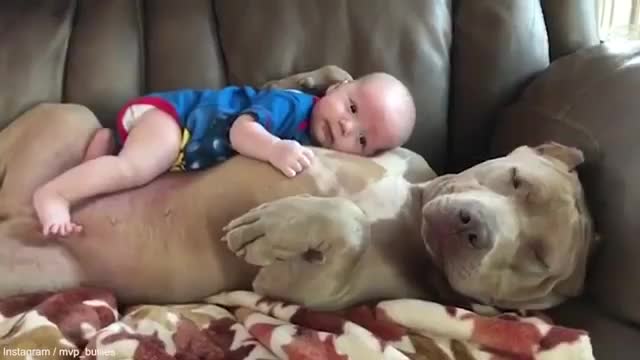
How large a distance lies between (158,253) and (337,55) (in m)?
0.50

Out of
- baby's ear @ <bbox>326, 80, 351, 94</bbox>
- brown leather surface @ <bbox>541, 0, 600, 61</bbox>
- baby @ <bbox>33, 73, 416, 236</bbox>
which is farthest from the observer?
brown leather surface @ <bbox>541, 0, 600, 61</bbox>

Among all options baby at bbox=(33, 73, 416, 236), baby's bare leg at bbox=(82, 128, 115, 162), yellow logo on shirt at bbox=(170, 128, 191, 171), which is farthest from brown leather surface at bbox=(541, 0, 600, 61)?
baby's bare leg at bbox=(82, 128, 115, 162)

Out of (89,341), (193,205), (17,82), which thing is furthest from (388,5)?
(89,341)

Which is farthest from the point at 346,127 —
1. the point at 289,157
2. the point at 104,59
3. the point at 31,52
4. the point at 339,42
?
the point at 31,52

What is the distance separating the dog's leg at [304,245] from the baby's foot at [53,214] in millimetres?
249

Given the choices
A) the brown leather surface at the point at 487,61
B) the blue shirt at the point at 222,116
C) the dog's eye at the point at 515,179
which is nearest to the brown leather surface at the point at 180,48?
the blue shirt at the point at 222,116

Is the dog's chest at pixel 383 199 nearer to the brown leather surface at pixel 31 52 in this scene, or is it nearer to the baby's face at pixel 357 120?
the baby's face at pixel 357 120

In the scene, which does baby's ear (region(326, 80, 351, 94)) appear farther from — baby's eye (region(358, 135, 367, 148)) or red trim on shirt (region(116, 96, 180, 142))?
red trim on shirt (region(116, 96, 180, 142))

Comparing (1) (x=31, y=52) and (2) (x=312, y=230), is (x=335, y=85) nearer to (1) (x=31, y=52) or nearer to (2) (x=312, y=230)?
(2) (x=312, y=230)

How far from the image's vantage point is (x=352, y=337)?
4.46 feet

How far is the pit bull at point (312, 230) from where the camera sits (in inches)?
55.4

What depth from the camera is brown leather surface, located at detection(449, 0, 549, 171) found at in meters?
1.82

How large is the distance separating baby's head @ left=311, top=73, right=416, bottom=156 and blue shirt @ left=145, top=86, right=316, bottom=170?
34mm

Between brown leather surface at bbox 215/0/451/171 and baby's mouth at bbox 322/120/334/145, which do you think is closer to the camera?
baby's mouth at bbox 322/120/334/145
